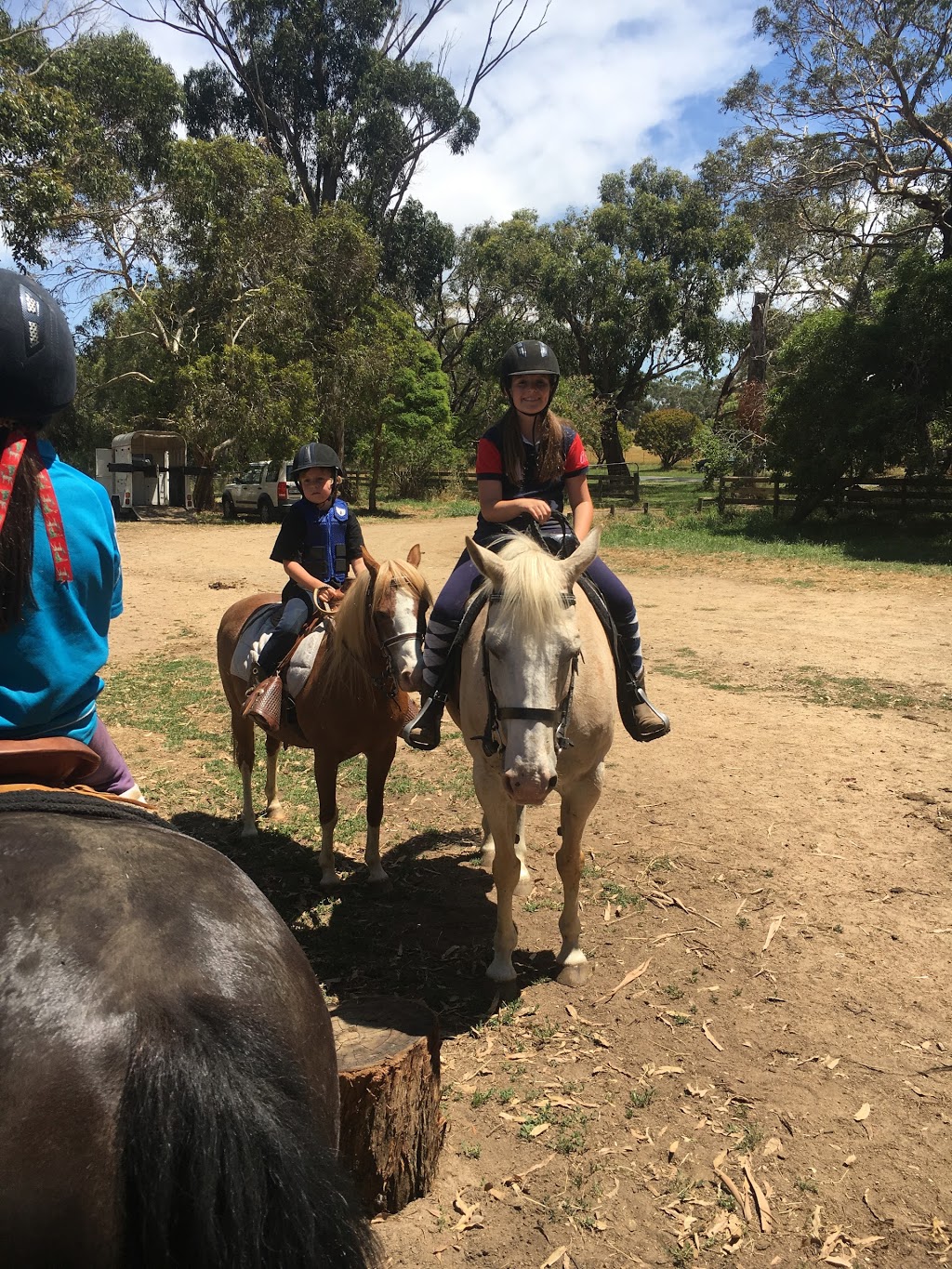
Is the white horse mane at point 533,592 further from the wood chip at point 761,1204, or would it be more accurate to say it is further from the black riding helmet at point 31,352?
the wood chip at point 761,1204

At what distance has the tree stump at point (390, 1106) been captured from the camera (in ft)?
9.03

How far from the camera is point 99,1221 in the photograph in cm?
128

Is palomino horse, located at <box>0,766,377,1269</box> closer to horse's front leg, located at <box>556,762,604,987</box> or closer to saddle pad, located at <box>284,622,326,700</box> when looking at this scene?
horse's front leg, located at <box>556,762,604,987</box>

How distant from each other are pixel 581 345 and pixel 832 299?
44.4 ft

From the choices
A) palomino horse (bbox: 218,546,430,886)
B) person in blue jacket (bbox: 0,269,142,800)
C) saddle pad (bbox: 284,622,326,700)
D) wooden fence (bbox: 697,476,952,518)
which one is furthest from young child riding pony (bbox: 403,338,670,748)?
wooden fence (bbox: 697,476,952,518)

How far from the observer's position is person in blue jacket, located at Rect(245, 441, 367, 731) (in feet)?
Result: 17.5

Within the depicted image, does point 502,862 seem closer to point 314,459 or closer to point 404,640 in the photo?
point 404,640

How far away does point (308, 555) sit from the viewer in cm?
566

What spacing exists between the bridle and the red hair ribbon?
6.11ft

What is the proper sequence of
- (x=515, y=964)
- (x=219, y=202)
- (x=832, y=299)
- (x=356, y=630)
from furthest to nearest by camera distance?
(x=832, y=299) < (x=219, y=202) < (x=356, y=630) < (x=515, y=964)

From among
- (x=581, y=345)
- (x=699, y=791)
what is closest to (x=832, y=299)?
(x=581, y=345)

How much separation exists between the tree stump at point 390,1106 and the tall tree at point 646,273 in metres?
36.2

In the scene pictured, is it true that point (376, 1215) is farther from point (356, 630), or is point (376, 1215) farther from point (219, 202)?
point (219, 202)

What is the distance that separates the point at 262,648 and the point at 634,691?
2520 mm
